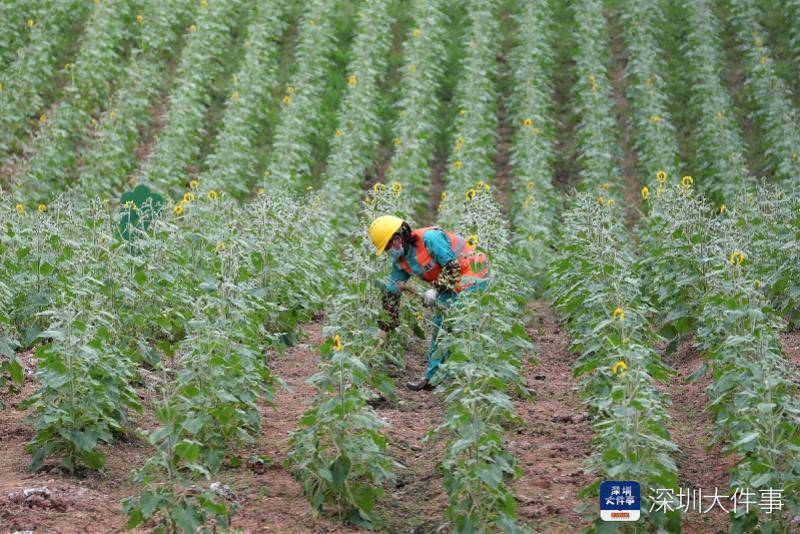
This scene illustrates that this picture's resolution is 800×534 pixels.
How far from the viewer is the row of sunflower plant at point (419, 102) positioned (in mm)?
15867

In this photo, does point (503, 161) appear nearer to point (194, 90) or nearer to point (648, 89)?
point (648, 89)

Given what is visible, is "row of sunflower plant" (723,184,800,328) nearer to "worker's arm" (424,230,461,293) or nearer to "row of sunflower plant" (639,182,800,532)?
"row of sunflower plant" (639,182,800,532)

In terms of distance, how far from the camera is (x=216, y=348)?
6945 mm

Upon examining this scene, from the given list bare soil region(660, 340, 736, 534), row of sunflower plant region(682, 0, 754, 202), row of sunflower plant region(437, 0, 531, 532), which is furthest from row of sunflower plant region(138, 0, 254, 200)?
bare soil region(660, 340, 736, 534)

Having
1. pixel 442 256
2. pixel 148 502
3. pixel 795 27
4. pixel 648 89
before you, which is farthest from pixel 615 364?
pixel 795 27

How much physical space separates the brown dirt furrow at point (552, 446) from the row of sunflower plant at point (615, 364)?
186 millimetres

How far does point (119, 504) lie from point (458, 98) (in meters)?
12.6

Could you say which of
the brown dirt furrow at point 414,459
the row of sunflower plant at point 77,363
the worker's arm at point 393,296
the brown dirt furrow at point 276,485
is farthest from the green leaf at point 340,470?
the worker's arm at point 393,296

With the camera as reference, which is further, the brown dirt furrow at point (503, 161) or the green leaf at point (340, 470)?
the brown dirt furrow at point (503, 161)

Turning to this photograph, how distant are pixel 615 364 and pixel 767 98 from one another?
39.7 feet

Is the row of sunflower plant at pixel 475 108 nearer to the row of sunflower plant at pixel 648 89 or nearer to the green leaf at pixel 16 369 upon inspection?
the row of sunflower plant at pixel 648 89

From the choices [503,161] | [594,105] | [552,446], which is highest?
[594,105]

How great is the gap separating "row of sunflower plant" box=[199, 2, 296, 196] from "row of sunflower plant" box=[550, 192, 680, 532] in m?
6.01

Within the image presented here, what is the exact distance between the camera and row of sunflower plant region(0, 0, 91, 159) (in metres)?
16.5
